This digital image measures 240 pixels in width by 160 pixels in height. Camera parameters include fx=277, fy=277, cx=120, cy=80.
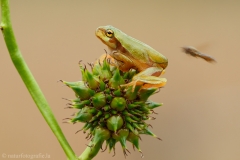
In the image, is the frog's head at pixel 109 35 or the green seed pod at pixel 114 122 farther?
the frog's head at pixel 109 35

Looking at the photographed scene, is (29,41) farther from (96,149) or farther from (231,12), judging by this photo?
(231,12)

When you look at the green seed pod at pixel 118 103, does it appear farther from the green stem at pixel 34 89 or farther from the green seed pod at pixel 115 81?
the green stem at pixel 34 89

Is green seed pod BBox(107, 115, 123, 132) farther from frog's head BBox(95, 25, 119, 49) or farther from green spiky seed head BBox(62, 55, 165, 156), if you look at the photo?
frog's head BBox(95, 25, 119, 49)

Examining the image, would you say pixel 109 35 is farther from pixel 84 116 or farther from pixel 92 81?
pixel 84 116

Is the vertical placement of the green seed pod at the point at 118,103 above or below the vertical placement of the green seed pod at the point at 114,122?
above

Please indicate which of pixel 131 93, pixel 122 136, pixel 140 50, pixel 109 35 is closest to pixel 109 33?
pixel 109 35

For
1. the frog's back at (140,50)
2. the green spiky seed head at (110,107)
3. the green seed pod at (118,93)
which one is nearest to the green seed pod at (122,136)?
the green spiky seed head at (110,107)

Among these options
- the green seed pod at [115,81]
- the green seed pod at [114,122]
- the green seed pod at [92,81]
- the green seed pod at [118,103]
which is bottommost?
the green seed pod at [114,122]
